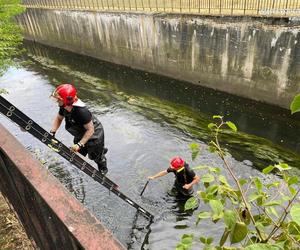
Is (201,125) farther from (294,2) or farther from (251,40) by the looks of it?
(294,2)

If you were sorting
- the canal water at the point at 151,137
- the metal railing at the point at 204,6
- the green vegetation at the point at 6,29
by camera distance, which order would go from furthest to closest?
1. the green vegetation at the point at 6,29
2. the metal railing at the point at 204,6
3. the canal water at the point at 151,137

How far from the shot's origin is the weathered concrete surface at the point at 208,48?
38.0 ft

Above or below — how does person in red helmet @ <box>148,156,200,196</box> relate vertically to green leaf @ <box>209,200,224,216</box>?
below

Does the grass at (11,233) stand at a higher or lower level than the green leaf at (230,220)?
lower

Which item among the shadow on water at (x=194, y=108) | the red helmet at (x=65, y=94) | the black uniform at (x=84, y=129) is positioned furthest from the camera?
the shadow on water at (x=194, y=108)

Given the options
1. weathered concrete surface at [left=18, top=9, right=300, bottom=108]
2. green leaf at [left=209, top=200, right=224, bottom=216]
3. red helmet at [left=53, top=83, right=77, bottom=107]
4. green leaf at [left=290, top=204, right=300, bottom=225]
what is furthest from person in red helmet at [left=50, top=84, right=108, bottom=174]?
weathered concrete surface at [left=18, top=9, right=300, bottom=108]

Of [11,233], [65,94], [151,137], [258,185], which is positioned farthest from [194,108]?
[258,185]

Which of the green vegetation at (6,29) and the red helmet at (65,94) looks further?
the green vegetation at (6,29)

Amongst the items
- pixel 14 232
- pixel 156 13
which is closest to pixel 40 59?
pixel 156 13

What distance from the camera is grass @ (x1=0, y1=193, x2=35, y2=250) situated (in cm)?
343

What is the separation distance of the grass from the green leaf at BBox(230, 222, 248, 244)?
250cm

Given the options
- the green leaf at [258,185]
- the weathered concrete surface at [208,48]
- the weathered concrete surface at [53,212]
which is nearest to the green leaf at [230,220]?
the green leaf at [258,185]

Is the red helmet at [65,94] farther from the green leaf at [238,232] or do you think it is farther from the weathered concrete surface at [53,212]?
the green leaf at [238,232]

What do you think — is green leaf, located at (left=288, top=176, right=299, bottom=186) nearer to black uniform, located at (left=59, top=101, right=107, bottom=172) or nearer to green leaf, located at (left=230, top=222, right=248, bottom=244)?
green leaf, located at (left=230, top=222, right=248, bottom=244)
